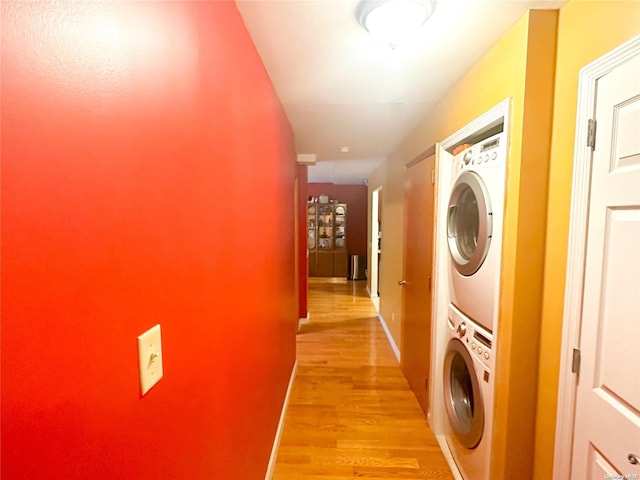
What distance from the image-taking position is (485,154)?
1.45 metres

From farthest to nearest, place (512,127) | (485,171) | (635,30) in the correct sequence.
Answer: (485,171) < (512,127) < (635,30)

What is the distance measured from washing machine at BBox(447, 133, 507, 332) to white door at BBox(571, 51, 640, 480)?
358 millimetres

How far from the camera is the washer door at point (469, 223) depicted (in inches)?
56.5

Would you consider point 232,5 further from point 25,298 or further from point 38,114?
point 25,298

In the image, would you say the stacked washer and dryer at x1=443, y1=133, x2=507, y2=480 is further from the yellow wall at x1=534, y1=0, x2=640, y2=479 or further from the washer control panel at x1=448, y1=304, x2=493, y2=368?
the yellow wall at x1=534, y1=0, x2=640, y2=479

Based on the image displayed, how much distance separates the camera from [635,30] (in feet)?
2.76

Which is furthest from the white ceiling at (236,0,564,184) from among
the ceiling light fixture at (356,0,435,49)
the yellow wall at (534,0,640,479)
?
the yellow wall at (534,0,640,479)

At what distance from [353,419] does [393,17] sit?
8.02 feet

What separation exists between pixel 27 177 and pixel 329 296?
5487 millimetres

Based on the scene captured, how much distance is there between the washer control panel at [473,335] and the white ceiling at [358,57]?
1.35 metres

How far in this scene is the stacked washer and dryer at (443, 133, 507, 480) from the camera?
138cm

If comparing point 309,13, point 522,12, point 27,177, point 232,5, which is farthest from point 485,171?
Answer: point 27,177

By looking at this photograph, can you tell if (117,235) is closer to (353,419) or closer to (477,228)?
(477,228)

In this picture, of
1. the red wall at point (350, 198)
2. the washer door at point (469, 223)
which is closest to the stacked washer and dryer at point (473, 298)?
the washer door at point (469, 223)
